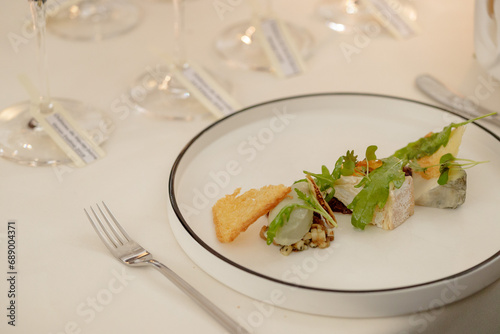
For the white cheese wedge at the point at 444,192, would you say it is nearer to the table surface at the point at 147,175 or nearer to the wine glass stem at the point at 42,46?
the table surface at the point at 147,175

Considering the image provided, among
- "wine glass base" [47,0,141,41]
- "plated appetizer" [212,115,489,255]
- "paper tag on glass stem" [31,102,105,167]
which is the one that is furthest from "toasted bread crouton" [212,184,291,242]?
"wine glass base" [47,0,141,41]

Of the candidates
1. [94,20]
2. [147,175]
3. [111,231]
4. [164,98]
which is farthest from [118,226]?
[94,20]

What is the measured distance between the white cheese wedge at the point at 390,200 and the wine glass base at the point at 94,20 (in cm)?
77

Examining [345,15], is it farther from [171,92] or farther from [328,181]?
[328,181]

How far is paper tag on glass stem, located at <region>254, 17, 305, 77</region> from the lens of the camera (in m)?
1.32

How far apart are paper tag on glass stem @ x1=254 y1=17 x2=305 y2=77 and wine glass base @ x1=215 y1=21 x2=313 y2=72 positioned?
0.8 inches

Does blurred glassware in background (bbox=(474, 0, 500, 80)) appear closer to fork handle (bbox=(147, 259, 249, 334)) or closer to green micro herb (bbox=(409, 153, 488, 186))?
green micro herb (bbox=(409, 153, 488, 186))

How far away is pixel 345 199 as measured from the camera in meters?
0.86

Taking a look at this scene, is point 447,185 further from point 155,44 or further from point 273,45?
point 155,44

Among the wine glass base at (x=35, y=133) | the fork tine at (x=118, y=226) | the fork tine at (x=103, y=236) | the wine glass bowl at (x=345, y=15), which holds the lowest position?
the wine glass base at (x=35, y=133)

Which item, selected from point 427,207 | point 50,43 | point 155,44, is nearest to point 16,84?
point 50,43

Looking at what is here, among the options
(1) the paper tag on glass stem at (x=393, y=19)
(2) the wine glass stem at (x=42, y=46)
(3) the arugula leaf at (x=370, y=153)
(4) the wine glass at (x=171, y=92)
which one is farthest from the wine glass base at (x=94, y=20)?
(3) the arugula leaf at (x=370, y=153)

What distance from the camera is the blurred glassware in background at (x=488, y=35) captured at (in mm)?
1123

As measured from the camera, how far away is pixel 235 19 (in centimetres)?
151
